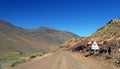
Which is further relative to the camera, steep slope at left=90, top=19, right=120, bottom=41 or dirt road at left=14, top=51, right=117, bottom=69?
steep slope at left=90, top=19, right=120, bottom=41

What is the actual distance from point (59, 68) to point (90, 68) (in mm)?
2639

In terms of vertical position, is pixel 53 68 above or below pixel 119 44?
below

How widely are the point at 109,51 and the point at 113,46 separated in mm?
896

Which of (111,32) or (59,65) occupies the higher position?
(111,32)

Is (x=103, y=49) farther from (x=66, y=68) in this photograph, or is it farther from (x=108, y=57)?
(x=66, y=68)

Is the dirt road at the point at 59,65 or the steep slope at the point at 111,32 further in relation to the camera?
the steep slope at the point at 111,32

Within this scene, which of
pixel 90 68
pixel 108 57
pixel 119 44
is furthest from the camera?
pixel 119 44

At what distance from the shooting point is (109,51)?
37188mm

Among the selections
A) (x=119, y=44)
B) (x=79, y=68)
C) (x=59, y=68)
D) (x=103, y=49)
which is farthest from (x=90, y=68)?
(x=103, y=49)

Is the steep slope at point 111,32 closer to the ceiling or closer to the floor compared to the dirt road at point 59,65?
closer to the ceiling

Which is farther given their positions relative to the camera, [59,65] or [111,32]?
[111,32]

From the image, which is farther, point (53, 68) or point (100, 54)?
point (100, 54)

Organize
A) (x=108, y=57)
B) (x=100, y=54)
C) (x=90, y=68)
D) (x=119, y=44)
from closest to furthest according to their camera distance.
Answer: (x=90, y=68)
(x=108, y=57)
(x=119, y=44)
(x=100, y=54)

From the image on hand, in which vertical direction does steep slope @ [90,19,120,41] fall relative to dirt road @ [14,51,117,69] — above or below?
above
